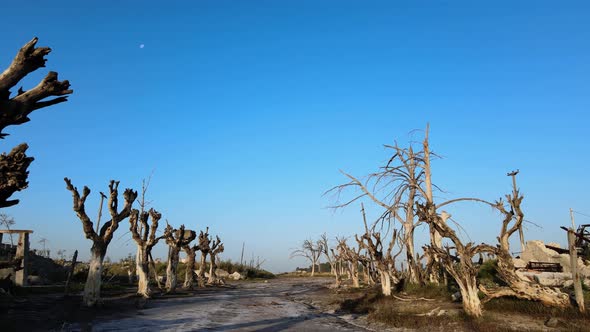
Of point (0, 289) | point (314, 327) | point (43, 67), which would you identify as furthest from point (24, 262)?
point (43, 67)

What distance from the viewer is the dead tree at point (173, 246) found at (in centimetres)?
3073

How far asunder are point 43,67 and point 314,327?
12.4 metres

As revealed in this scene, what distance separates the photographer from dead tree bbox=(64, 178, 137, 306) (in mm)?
18859

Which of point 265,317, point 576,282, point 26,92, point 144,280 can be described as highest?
point 26,92

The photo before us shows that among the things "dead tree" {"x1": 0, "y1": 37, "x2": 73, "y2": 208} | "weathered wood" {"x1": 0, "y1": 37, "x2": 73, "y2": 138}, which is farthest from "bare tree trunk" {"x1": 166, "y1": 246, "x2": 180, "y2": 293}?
"weathered wood" {"x1": 0, "y1": 37, "x2": 73, "y2": 138}

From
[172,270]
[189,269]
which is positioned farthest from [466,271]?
[189,269]

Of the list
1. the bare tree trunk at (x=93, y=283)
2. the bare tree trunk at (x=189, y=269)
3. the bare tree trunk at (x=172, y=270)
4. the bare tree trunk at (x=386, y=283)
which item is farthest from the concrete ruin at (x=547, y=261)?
the bare tree trunk at (x=189, y=269)

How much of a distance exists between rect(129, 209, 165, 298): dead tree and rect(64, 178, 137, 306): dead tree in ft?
18.2

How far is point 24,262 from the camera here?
25.6m

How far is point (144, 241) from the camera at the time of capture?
27141 mm

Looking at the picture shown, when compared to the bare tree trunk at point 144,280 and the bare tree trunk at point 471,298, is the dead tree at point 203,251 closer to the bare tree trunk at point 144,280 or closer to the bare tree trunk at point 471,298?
the bare tree trunk at point 144,280

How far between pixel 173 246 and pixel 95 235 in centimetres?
1400

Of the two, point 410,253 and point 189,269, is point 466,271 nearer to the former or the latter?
point 410,253

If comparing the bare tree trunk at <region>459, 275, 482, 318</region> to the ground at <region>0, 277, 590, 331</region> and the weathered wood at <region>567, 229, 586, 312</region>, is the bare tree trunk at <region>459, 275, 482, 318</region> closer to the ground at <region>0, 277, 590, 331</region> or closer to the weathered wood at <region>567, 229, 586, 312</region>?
the ground at <region>0, 277, 590, 331</region>
